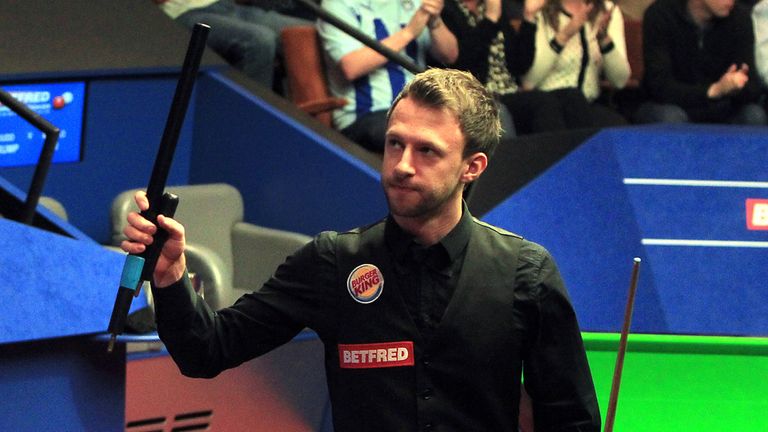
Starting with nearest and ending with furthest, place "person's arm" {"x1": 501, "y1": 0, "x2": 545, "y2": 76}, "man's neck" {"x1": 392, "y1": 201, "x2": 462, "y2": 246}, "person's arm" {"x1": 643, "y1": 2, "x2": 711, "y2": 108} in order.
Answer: "man's neck" {"x1": 392, "y1": 201, "x2": 462, "y2": 246}
"person's arm" {"x1": 501, "y1": 0, "x2": 545, "y2": 76}
"person's arm" {"x1": 643, "y1": 2, "x2": 711, "y2": 108}

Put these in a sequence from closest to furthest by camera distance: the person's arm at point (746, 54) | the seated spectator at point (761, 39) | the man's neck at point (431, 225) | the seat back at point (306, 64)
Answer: the man's neck at point (431, 225), the seat back at point (306, 64), the person's arm at point (746, 54), the seated spectator at point (761, 39)

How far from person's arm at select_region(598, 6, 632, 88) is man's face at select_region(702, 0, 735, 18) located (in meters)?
0.43

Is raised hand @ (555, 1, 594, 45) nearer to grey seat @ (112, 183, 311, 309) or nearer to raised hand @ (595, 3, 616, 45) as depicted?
raised hand @ (595, 3, 616, 45)

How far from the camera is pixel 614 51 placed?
22.5ft

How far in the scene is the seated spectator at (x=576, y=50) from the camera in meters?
6.40

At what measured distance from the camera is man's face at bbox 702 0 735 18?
6.69 m

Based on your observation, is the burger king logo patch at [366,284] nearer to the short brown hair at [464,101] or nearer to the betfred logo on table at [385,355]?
the betfred logo on table at [385,355]

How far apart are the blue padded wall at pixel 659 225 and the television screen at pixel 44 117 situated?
1820mm

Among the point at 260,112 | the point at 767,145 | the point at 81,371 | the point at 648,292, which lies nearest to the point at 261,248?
the point at 260,112

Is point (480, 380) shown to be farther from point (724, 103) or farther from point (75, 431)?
point (724, 103)

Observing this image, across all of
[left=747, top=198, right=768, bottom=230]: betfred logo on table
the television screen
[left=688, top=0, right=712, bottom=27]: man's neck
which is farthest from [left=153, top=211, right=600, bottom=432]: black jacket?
[left=688, top=0, right=712, bottom=27]: man's neck

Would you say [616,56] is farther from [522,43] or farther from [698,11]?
[522,43]

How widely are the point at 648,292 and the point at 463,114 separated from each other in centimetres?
276

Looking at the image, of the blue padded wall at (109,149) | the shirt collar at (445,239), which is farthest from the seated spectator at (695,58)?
the shirt collar at (445,239)
